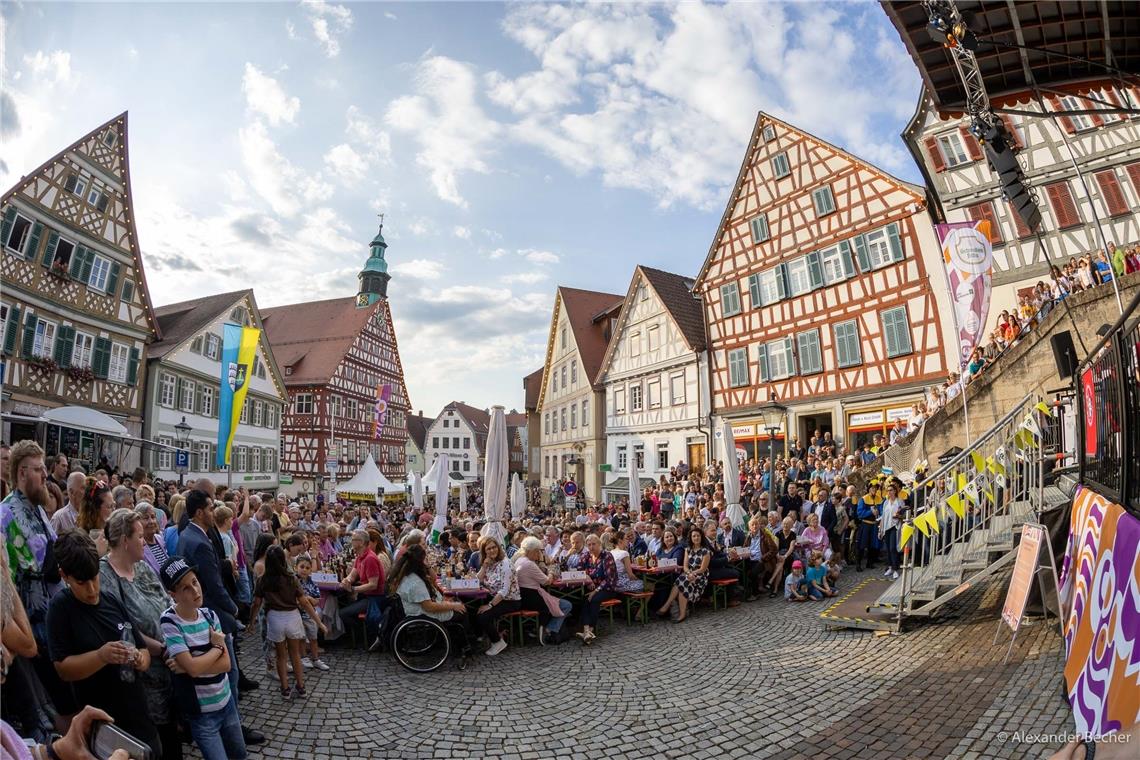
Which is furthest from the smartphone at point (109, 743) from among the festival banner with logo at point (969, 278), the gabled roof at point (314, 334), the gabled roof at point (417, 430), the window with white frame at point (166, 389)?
the gabled roof at point (417, 430)

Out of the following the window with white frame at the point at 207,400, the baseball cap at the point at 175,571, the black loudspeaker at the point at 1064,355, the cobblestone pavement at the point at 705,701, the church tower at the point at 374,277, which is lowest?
the cobblestone pavement at the point at 705,701

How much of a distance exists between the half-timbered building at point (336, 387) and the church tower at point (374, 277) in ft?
27.4

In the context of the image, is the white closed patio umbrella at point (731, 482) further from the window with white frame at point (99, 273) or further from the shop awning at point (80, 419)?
the window with white frame at point (99, 273)

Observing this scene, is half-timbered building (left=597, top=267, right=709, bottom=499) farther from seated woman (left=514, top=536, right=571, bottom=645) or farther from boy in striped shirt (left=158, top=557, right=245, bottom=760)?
boy in striped shirt (left=158, top=557, right=245, bottom=760)

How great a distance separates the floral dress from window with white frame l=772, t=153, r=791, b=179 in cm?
1758

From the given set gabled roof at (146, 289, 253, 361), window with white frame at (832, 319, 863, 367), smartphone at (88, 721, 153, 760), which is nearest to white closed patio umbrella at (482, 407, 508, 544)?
smartphone at (88, 721, 153, 760)

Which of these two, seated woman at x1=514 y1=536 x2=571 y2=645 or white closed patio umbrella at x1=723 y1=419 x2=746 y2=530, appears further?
white closed patio umbrella at x1=723 y1=419 x2=746 y2=530

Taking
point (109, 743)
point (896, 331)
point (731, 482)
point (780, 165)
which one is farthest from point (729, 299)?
point (109, 743)

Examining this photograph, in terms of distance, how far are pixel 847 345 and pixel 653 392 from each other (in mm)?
9936

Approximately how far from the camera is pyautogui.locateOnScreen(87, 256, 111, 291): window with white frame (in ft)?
68.6

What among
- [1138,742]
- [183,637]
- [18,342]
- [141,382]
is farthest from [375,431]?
[1138,742]

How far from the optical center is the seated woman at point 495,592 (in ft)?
26.1

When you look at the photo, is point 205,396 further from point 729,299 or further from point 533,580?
point 533,580

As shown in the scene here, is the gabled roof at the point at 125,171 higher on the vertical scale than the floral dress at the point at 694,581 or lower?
higher
